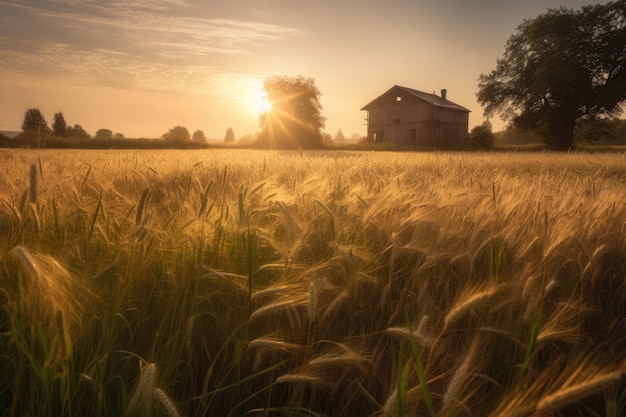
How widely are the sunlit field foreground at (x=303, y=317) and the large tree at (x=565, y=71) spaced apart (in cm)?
3632

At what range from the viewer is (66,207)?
237cm

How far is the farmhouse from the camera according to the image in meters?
36.7

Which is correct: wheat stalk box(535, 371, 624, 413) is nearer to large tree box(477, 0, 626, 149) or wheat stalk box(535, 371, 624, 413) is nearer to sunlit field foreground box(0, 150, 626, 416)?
sunlit field foreground box(0, 150, 626, 416)

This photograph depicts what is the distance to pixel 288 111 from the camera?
43.9 m

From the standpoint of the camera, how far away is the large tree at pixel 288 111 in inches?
1594

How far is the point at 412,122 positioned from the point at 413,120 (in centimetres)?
23

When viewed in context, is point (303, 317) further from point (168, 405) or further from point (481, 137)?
point (481, 137)

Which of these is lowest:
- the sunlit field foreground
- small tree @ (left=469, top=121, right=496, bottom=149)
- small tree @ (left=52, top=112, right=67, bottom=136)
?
the sunlit field foreground

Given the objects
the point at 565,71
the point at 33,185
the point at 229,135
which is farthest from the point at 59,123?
the point at 33,185

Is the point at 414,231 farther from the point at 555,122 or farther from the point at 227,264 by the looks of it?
the point at 555,122

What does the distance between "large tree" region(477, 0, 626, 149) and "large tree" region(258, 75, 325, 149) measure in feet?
62.5

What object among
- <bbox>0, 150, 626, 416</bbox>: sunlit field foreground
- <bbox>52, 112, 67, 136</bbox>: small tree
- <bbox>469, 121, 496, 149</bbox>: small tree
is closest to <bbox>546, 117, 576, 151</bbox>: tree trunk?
<bbox>469, 121, 496, 149</bbox>: small tree

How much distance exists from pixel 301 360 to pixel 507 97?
133ft

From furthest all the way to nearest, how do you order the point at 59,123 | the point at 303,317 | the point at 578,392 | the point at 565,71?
the point at 59,123
the point at 565,71
the point at 303,317
the point at 578,392
